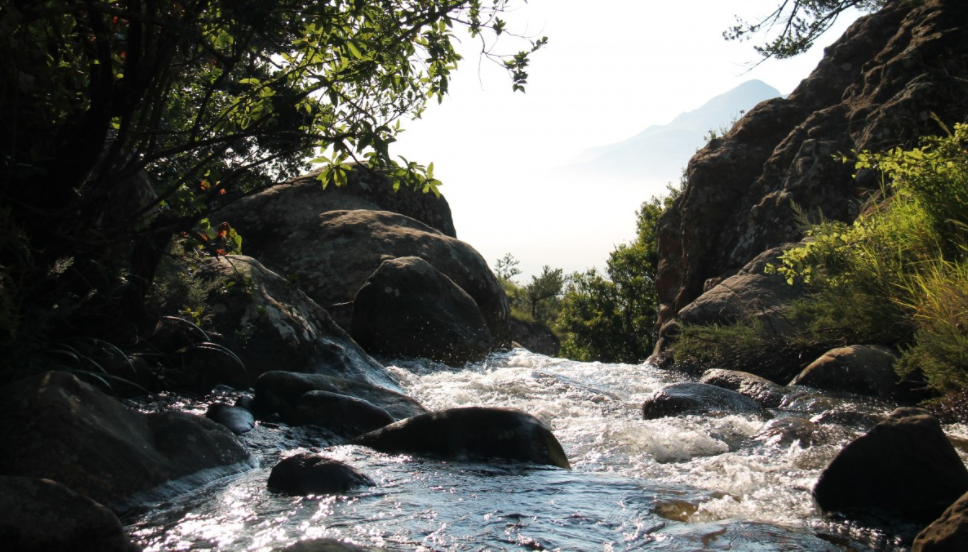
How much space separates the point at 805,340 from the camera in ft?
30.6

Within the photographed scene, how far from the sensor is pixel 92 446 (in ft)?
12.8

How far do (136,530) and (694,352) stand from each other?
877 cm

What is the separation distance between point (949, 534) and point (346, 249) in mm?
10058

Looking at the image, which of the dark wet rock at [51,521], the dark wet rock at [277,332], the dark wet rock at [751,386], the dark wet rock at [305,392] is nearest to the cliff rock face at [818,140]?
the dark wet rock at [751,386]

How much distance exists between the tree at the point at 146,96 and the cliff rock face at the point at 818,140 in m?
7.93

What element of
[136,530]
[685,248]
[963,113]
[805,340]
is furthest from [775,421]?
[685,248]

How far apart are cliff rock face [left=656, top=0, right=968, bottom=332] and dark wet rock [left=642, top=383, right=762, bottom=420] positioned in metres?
4.37

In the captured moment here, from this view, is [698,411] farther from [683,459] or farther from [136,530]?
[136,530]

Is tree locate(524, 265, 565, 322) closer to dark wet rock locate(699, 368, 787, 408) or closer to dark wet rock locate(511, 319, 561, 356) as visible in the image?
dark wet rock locate(511, 319, 561, 356)

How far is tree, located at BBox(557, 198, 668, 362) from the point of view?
26828 millimetres

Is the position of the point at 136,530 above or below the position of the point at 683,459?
above

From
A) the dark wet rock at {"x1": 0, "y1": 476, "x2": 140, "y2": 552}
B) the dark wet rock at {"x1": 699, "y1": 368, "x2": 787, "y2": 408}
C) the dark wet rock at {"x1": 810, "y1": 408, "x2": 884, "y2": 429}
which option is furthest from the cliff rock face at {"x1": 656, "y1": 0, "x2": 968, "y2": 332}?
the dark wet rock at {"x1": 0, "y1": 476, "x2": 140, "y2": 552}

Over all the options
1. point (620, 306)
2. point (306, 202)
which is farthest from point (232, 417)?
point (620, 306)

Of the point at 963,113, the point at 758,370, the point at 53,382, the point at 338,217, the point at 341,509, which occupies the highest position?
the point at 338,217
